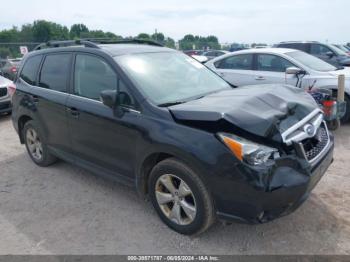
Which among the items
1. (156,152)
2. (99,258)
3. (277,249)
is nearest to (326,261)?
(277,249)

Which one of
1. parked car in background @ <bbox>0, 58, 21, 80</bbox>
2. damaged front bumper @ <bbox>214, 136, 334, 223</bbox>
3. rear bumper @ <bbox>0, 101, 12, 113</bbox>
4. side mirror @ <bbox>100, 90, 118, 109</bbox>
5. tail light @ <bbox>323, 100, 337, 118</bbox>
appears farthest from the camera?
parked car in background @ <bbox>0, 58, 21, 80</bbox>

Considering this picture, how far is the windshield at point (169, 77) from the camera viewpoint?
346 cm

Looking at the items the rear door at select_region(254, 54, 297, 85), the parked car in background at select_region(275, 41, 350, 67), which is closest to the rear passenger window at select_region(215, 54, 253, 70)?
the rear door at select_region(254, 54, 297, 85)

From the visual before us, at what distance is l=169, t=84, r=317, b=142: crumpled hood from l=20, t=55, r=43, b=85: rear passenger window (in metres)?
2.64

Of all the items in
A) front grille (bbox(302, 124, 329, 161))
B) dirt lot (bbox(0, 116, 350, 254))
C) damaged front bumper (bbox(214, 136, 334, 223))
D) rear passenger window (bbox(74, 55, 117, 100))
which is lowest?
dirt lot (bbox(0, 116, 350, 254))

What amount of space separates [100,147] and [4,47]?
25.0 meters

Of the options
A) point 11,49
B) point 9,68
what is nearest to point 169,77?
point 9,68

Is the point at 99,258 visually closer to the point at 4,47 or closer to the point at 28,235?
the point at 28,235

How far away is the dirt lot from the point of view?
10.1 ft

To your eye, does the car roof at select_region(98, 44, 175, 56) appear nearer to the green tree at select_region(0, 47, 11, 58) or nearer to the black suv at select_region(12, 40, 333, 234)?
the black suv at select_region(12, 40, 333, 234)

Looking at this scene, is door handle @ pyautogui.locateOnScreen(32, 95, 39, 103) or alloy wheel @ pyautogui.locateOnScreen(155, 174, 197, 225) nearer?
alloy wheel @ pyautogui.locateOnScreen(155, 174, 197, 225)

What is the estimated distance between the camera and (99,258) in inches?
118

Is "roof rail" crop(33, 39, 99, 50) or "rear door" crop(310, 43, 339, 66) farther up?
"roof rail" crop(33, 39, 99, 50)

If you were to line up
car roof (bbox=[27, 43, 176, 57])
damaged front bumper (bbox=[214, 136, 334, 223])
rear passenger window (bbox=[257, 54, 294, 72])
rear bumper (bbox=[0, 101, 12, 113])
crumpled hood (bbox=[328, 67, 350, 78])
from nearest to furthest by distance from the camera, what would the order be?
damaged front bumper (bbox=[214, 136, 334, 223])
car roof (bbox=[27, 43, 176, 57])
crumpled hood (bbox=[328, 67, 350, 78])
rear passenger window (bbox=[257, 54, 294, 72])
rear bumper (bbox=[0, 101, 12, 113])
